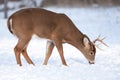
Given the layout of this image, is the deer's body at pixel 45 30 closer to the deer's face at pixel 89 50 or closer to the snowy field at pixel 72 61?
the deer's face at pixel 89 50

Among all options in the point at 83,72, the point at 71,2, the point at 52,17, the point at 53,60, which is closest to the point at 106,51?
the point at 53,60

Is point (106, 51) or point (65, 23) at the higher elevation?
point (65, 23)

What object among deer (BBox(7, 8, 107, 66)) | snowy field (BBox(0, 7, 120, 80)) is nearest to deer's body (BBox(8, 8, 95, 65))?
deer (BBox(7, 8, 107, 66))

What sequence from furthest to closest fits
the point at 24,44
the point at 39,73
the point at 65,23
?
1. the point at 65,23
2. the point at 24,44
3. the point at 39,73

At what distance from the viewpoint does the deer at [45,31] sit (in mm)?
11445

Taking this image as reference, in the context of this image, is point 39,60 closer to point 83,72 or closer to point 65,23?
point 65,23

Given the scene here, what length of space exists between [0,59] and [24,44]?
2.10 meters

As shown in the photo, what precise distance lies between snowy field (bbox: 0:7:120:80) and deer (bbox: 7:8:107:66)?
0.37 meters

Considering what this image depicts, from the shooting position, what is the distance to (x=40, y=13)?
1198 cm

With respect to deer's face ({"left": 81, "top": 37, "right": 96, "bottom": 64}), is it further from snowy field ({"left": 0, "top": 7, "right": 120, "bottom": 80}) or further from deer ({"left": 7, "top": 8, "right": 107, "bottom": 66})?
snowy field ({"left": 0, "top": 7, "right": 120, "bottom": 80})

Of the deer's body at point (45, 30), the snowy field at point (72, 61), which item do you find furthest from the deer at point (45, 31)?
the snowy field at point (72, 61)

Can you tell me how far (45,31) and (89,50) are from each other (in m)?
1.44

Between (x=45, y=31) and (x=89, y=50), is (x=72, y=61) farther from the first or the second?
(x=45, y=31)

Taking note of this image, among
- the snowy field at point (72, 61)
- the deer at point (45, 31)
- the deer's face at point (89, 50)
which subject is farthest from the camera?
the deer's face at point (89, 50)
